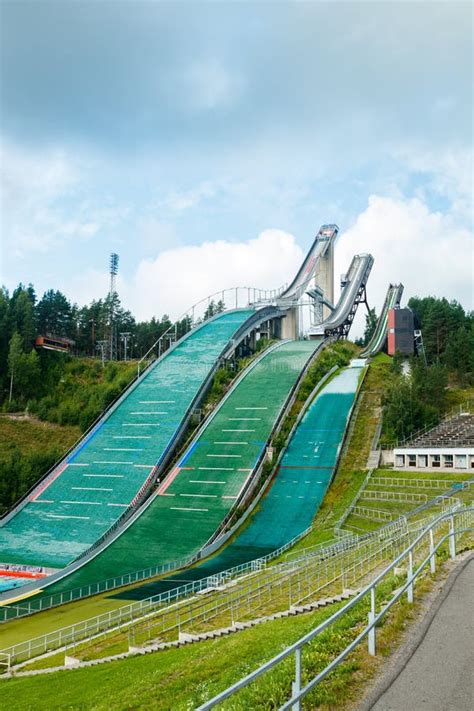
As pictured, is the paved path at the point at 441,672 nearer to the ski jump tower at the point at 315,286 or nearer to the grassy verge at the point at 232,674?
the grassy verge at the point at 232,674

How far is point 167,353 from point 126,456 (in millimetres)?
18669

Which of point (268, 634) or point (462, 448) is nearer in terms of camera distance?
point (268, 634)

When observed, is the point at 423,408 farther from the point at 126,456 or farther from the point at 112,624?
the point at 112,624

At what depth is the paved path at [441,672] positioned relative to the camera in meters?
5.46

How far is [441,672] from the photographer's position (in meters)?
6.11

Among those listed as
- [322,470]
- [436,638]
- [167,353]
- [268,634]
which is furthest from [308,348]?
[436,638]

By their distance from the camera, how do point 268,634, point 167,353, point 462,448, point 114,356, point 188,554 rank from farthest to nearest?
point 114,356 < point 167,353 < point 462,448 < point 188,554 < point 268,634

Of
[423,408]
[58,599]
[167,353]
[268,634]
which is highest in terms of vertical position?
[167,353]

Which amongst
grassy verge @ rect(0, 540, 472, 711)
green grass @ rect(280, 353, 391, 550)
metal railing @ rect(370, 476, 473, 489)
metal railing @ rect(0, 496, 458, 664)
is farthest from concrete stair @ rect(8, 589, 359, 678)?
metal railing @ rect(370, 476, 473, 489)

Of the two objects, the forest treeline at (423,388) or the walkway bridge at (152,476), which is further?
the forest treeline at (423,388)

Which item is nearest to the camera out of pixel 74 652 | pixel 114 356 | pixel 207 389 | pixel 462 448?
pixel 74 652

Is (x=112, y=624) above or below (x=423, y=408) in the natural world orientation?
below

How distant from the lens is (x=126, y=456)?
39.7 m

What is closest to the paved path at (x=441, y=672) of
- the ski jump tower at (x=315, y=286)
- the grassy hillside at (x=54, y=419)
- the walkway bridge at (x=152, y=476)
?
the walkway bridge at (x=152, y=476)
